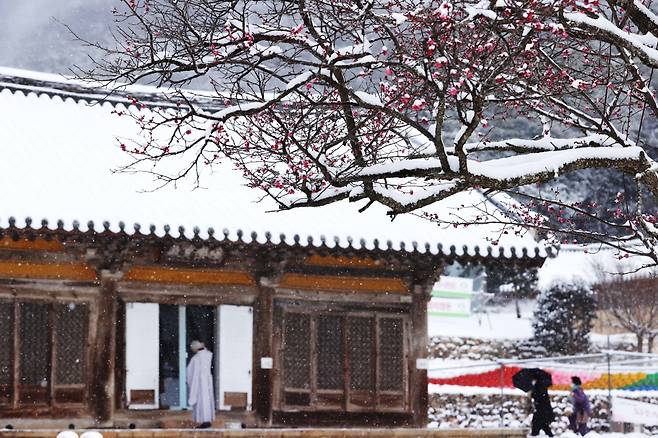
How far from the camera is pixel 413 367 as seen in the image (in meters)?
15.7

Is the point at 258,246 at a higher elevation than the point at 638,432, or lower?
higher

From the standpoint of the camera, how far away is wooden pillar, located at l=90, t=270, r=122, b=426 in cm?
1398

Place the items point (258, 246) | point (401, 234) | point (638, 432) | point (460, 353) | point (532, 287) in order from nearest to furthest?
point (258, 246), point (401, 234), point (638, 432), point (460, 353), point (532, 287)

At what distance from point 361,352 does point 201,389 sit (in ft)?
8.18

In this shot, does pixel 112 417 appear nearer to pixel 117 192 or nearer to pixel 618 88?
pixel 117 192

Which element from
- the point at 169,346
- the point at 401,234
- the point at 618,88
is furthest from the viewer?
the point at 169,346

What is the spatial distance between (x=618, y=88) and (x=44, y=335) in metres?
8.78

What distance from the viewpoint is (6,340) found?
13773 millimetres

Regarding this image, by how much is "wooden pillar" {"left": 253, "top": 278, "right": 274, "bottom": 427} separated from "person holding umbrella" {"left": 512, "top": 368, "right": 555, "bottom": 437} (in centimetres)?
434

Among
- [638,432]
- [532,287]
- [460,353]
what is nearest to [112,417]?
[638,432]

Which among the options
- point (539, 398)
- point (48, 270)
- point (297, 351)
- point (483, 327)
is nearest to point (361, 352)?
point (297, 351)

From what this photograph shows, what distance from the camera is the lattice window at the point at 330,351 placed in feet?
50.3

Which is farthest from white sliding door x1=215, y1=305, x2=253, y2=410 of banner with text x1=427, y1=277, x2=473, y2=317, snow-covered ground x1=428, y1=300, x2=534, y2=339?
snow-covered ground x1=428, y1=300, x2=534, y2=339

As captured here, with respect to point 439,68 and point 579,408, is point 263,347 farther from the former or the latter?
point 439,68
